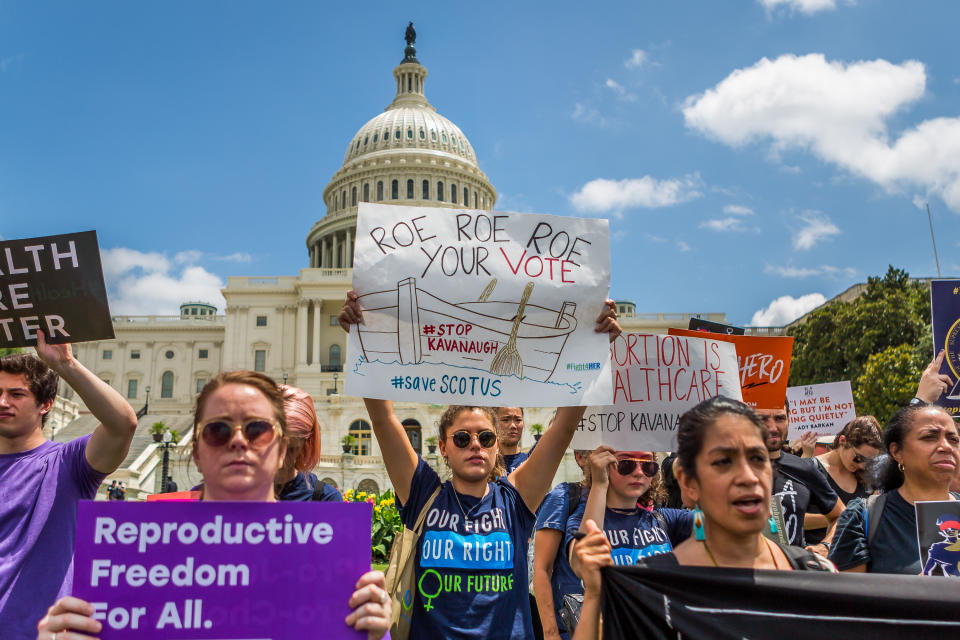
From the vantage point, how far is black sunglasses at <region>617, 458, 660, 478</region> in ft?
12.4

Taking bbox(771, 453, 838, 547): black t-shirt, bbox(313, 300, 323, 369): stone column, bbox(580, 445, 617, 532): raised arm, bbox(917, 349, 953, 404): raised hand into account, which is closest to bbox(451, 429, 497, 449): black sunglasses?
bbox(580, 445, 617, 532): raised arm

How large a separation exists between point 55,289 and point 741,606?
2.96 metres

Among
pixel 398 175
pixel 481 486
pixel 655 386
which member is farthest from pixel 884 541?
pixel 398 175

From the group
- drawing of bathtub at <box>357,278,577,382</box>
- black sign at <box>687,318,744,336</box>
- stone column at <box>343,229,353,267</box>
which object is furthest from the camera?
stone column at <box>343,229,353,267</box>

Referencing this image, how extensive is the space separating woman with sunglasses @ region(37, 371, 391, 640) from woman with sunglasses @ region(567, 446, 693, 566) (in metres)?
1.42

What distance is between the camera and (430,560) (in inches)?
128

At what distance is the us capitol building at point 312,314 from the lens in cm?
6172

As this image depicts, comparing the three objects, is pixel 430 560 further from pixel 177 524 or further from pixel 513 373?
pixel 177 524

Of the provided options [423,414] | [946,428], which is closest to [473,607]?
[946,428]

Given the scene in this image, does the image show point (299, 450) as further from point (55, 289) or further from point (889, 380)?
point (889, 380)

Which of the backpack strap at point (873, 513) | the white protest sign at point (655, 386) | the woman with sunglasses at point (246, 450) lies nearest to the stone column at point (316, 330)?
the white protest sign at point (655, 386)

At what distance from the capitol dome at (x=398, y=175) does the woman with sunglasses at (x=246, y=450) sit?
67818 mm

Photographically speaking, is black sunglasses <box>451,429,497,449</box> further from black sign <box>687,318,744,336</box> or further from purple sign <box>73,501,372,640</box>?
black sign <box>687,318,744,336</box>

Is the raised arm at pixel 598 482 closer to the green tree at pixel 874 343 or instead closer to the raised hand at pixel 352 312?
the raised hand at pixel 352 312
